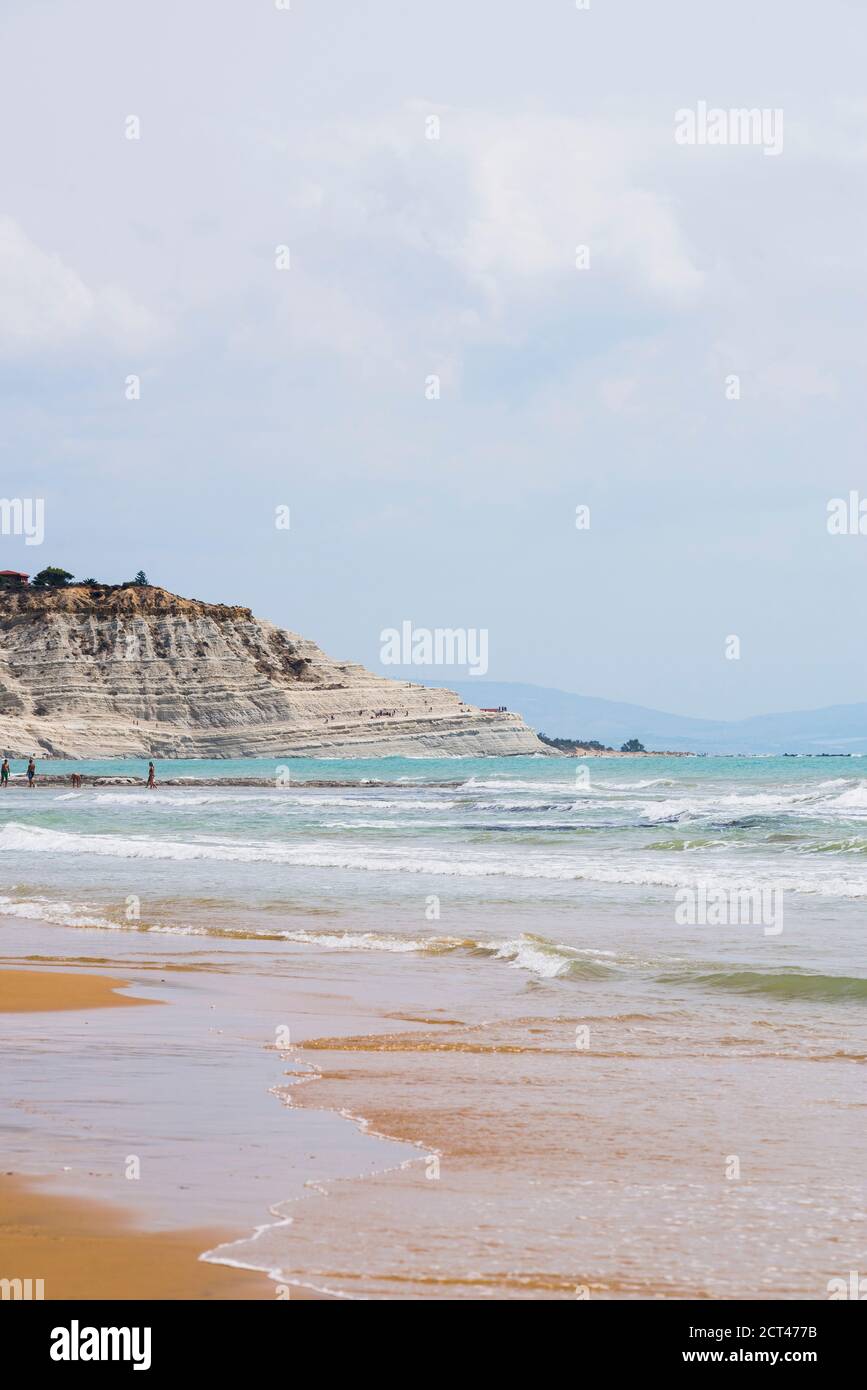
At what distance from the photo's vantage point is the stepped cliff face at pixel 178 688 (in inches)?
4407

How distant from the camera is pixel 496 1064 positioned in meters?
8.09

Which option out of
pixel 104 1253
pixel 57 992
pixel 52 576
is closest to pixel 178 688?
pixel 52 576

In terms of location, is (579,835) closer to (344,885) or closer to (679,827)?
(679,827)

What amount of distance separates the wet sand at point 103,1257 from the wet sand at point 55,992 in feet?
17.3

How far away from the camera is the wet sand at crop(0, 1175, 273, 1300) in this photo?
13.4 feet

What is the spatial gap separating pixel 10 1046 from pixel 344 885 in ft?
38.8

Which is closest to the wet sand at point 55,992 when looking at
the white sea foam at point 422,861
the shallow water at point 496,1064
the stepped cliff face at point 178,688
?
the shallow water at point 496,1064

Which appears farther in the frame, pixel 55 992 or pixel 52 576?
pixel 52 576

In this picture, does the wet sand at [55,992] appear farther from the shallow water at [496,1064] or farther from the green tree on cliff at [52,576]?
the green tree on cliff at [52,576]

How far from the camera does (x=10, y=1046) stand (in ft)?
27.4

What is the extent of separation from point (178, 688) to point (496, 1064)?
110320 mm

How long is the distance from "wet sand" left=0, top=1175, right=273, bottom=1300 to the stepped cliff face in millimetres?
103353

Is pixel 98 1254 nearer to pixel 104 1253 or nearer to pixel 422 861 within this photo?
pixel 104 1253
